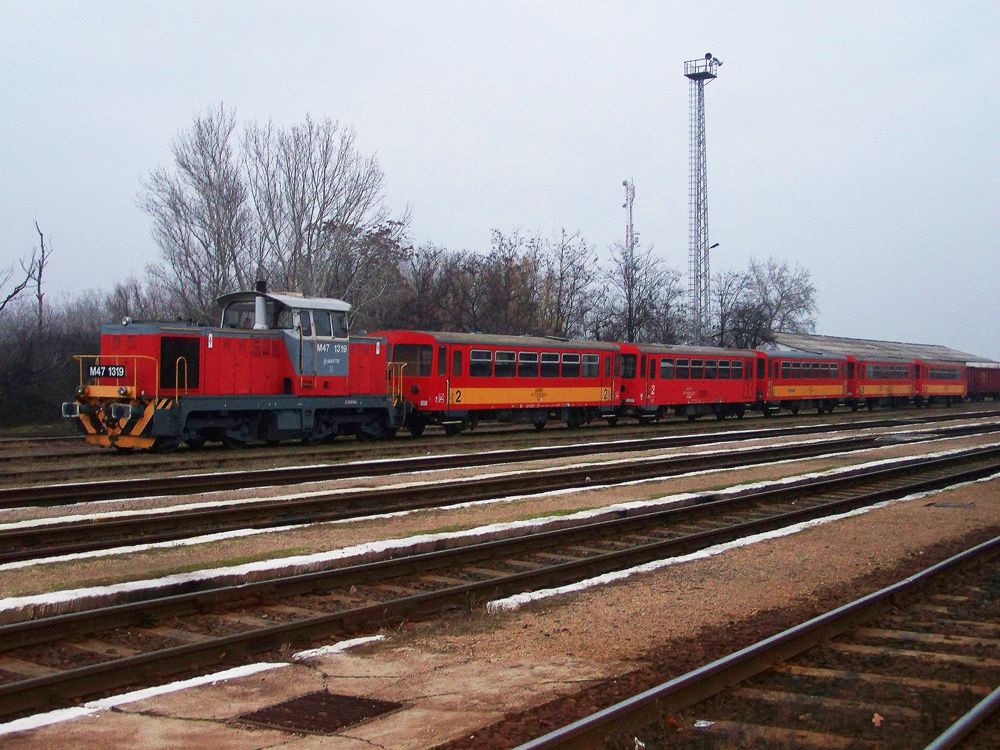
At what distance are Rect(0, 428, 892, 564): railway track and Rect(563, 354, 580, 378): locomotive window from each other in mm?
9847

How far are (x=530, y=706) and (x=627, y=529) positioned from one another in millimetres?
6934

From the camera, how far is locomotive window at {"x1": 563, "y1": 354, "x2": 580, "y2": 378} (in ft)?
98.9

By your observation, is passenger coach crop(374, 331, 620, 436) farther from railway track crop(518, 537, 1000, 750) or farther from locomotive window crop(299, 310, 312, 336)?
railway track crop(518, 537, 1000, 750)

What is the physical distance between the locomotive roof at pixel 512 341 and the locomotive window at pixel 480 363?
A: 0.97ft

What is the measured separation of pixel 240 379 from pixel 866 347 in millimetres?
62918

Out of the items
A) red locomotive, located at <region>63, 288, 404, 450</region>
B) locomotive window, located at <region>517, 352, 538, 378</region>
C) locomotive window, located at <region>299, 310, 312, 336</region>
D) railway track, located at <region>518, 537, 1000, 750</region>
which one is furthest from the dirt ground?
locomotive window, located at <region>517, 352, 538, 378</region>

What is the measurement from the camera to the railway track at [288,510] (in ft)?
36.0

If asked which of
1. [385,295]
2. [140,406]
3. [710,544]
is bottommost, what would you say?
[710,544]

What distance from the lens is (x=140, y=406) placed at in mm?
19938

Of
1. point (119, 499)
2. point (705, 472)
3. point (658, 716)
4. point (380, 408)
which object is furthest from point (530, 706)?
point (380, 408)

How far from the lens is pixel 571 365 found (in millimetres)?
30453

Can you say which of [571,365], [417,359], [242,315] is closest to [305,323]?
[242,315]

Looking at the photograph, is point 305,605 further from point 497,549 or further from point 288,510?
point 288,510

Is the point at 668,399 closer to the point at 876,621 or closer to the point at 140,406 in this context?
the point at 140,406
